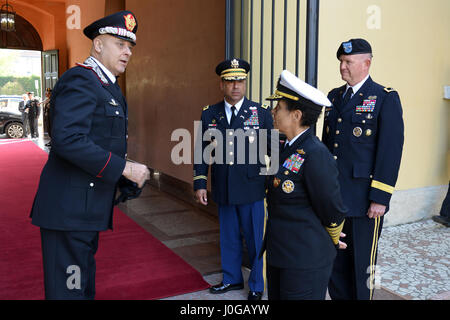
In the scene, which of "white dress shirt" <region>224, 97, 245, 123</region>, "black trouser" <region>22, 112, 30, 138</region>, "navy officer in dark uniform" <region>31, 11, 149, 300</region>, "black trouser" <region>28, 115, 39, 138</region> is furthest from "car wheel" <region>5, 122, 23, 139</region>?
"navy officer in dark uniform" <region>31, 11, 149, 300</region>

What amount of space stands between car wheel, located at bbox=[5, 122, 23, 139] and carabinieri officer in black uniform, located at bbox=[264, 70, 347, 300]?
1347 centimetres

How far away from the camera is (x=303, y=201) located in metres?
1.72

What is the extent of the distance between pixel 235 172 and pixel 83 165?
1299 mm

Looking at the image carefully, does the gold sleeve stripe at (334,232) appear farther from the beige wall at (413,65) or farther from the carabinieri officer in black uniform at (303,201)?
the beige wall at (413,65)

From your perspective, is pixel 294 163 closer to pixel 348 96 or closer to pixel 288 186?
pixel 288 186

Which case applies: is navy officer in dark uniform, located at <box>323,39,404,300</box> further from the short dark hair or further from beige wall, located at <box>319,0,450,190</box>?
beige wall, located at <box>319,0,450,190</box>

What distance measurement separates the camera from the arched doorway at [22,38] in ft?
49.6

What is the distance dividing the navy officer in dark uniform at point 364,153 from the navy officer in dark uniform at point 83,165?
1.16 meters

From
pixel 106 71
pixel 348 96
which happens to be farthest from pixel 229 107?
pixel 106 71

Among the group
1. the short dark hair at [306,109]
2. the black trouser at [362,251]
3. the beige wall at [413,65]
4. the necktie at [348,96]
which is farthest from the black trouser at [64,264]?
the beige wall at [413,65]

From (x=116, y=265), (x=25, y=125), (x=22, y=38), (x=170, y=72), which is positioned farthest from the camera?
(x=22, y=38)

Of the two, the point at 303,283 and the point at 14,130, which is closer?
the point at 303,283

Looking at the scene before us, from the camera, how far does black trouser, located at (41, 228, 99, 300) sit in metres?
1.80

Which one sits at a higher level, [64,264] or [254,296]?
[64,264]
